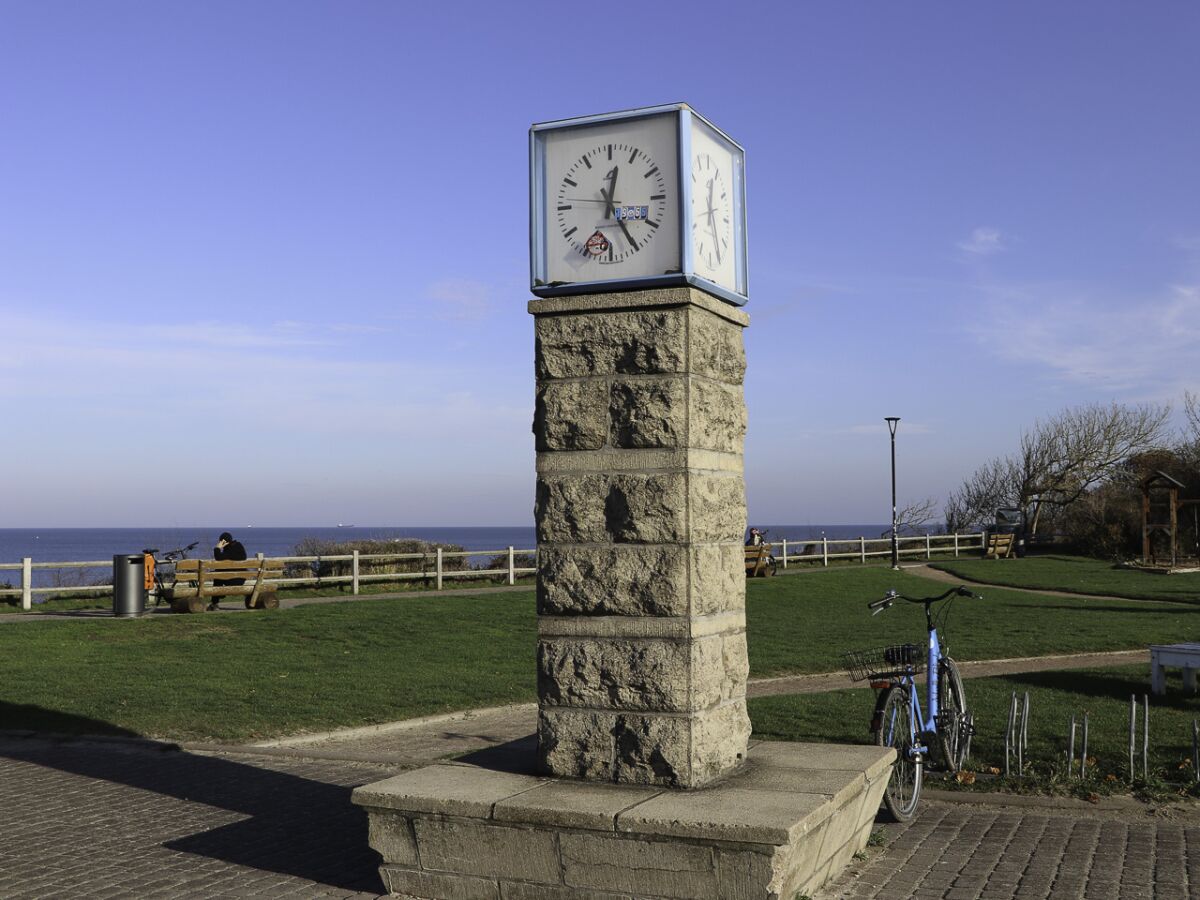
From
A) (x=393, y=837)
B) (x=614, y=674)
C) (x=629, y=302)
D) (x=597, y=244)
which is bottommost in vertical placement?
(x=393, y=837)

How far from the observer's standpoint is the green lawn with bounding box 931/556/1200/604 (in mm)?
29078

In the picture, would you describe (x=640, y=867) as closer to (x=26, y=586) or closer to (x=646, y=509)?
(x=646, y=509)

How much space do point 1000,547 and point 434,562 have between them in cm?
2222

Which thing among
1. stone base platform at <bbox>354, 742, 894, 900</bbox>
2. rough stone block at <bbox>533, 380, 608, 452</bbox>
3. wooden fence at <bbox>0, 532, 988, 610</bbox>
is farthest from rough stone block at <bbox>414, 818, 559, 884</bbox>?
wooden fence at <bbox>0, 532, 988, 610</bbox>

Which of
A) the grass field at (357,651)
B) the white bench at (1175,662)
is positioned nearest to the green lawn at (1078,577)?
the grass field at (357,651)

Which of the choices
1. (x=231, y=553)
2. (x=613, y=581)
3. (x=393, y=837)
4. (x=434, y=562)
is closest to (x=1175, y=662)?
(x=613, y=581)

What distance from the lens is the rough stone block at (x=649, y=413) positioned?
18.7 ft

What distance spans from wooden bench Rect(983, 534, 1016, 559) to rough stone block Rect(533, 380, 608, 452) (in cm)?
4122

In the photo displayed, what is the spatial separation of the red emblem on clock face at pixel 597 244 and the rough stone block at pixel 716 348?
1.93 feet

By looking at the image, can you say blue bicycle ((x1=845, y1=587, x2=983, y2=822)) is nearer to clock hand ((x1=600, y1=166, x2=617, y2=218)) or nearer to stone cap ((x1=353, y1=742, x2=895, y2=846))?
stone cap ((x1=353, y1=742, x2=895, y2=846))

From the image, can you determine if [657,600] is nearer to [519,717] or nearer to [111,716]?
[519,717]

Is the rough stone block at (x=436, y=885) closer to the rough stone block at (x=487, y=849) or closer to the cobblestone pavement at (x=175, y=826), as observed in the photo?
the rough stone block at (x=487, y=849)

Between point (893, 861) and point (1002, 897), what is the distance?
0.76 meters

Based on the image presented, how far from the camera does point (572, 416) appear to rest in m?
5.92
